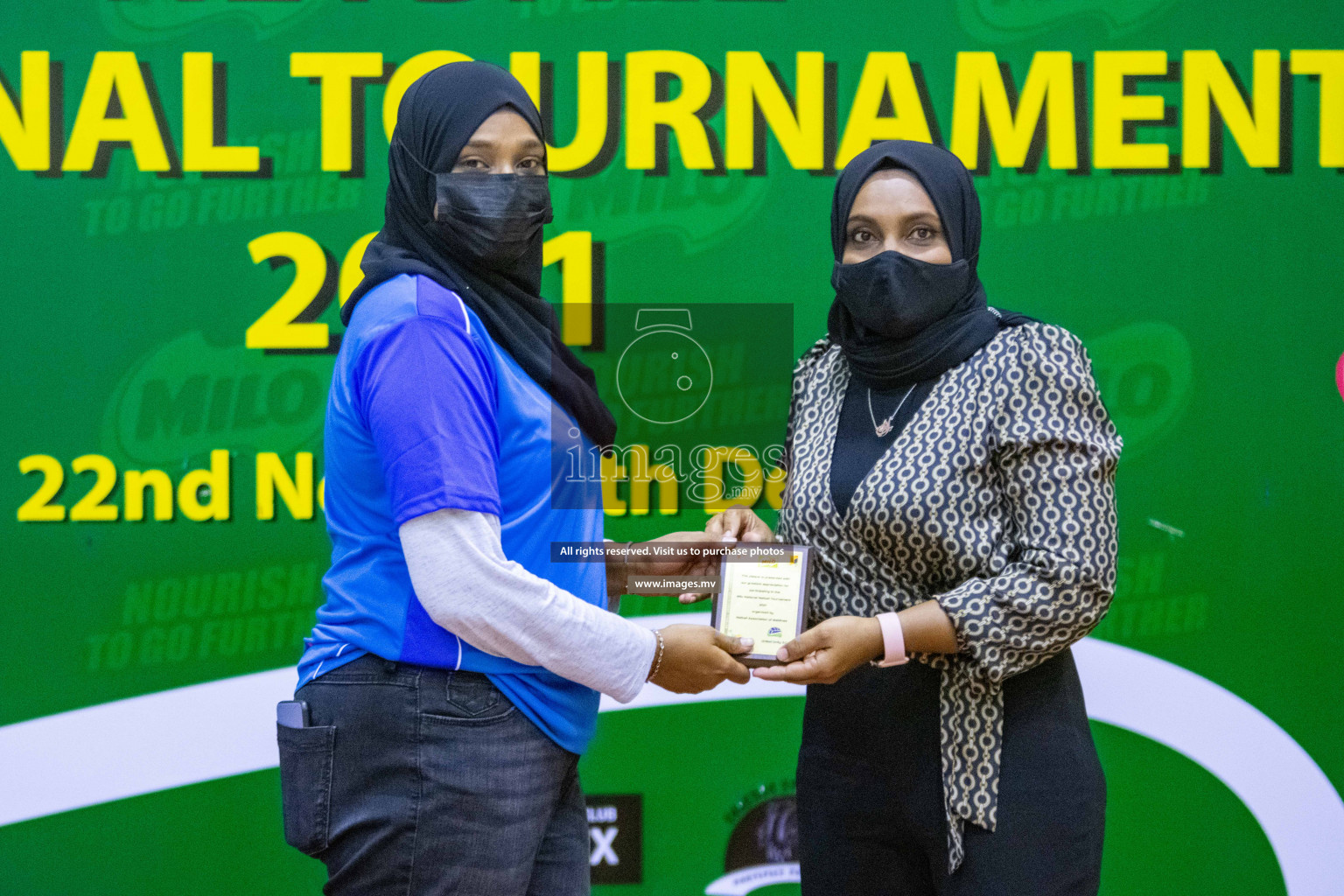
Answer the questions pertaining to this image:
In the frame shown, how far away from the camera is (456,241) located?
5.41ft

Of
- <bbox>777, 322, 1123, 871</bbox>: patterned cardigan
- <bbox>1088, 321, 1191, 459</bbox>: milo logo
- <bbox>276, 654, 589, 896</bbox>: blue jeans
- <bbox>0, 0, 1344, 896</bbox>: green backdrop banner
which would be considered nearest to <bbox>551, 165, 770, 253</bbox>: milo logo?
<bbox>0, 0, 1344, 896</bbox>: green backdrop banner

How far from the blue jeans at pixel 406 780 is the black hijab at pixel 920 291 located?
2.80 ft

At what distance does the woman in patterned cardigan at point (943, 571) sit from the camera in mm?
1666

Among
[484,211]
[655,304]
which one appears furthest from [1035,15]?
[484,211]

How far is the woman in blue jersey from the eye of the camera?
4.78ft

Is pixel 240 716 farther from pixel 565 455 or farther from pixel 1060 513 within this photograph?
pixel 1060 513

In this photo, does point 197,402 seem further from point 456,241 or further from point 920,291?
point 920,291

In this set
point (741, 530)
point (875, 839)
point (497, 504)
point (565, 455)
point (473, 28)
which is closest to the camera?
point (497, 504)

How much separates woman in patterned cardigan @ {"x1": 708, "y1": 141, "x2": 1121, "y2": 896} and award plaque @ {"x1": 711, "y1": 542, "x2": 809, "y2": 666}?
0.13 feet

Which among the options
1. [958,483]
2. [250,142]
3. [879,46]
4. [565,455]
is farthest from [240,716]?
[879,46]

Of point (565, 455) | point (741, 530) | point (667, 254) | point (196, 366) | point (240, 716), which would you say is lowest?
point (240, 716)

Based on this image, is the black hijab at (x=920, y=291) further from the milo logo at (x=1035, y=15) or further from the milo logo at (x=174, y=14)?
the milo logo at (x=174, y=14)

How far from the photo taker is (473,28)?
2.81 m

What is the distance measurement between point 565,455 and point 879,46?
1732 millimetres
